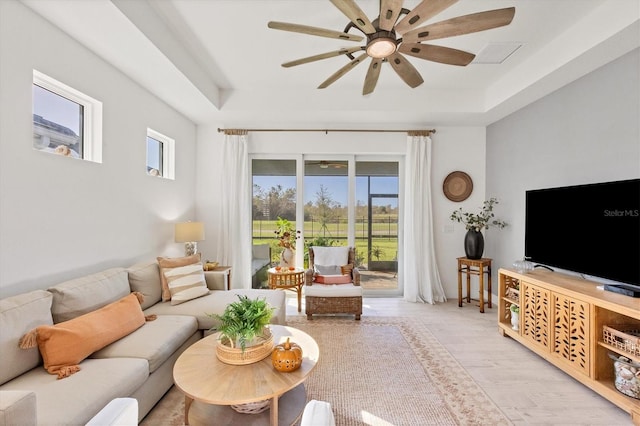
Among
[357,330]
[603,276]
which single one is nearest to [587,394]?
[603,276]

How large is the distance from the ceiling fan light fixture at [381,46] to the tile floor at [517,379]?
254cm

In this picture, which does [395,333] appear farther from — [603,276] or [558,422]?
[603,276]

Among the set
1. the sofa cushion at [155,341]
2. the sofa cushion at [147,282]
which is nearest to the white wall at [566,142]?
the sofa cushion at [155,341]

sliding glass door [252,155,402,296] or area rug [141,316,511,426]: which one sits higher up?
sliding glass door [252,155,402,296]

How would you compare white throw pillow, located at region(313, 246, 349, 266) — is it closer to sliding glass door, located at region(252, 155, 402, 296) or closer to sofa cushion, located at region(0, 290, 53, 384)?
sliding glass door, located at region(252, 155, 402, 296)

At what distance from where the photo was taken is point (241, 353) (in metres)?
1.74

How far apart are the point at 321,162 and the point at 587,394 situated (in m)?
3.91

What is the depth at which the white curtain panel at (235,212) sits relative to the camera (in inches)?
173

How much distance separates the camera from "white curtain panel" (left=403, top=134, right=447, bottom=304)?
174 inches

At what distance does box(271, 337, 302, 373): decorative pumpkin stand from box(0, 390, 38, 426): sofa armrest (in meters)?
1.03

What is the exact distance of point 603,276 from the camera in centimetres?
237

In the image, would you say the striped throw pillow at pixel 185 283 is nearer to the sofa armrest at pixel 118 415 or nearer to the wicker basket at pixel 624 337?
the sofa armrest at pixel 118 415

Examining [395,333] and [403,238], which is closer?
[395,333]

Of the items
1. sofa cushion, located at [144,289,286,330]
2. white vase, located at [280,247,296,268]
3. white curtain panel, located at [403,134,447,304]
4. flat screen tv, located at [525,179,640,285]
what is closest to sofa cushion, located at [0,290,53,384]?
sofa cushion, located at [144,289,286,330]
